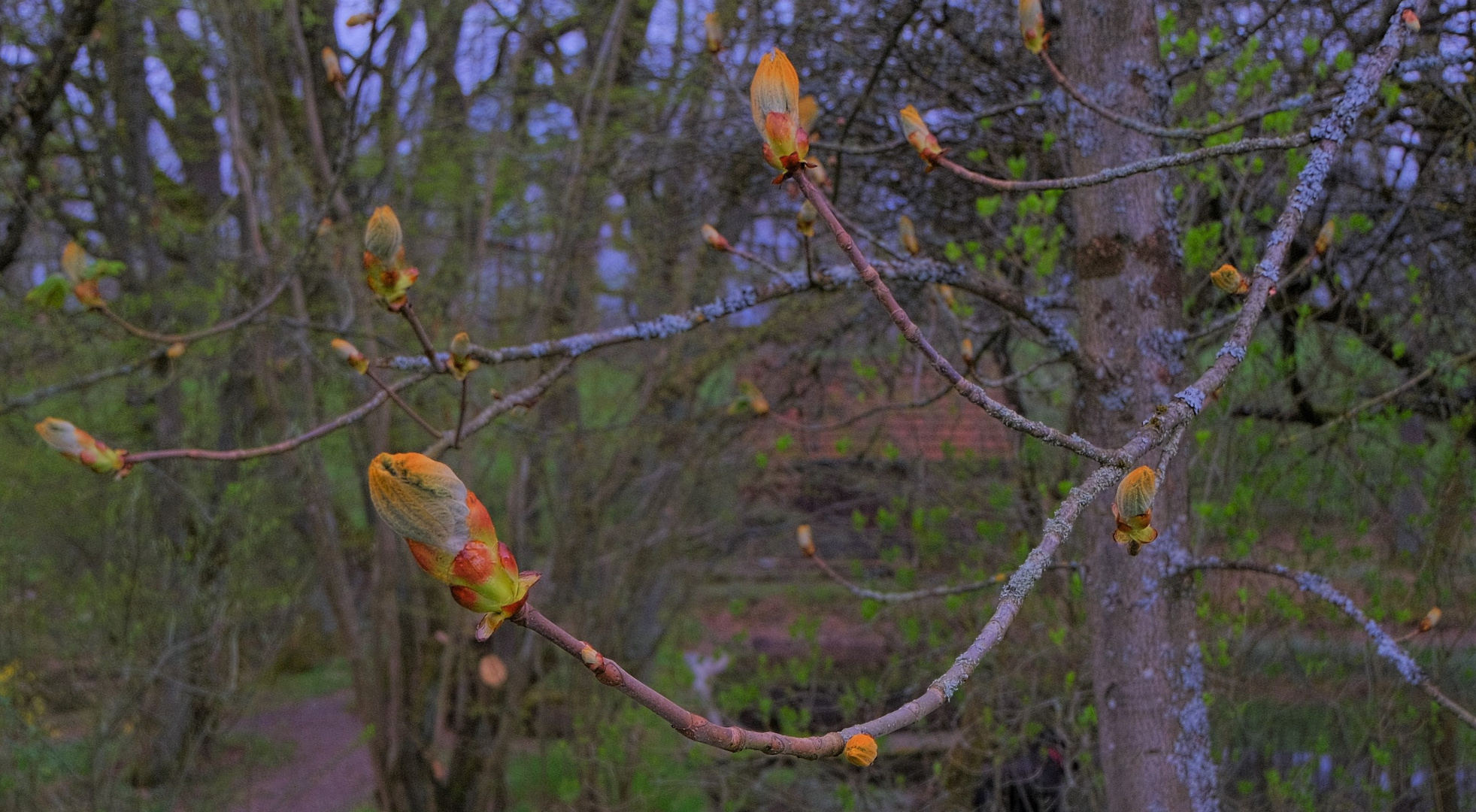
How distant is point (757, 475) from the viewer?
4.98 metres

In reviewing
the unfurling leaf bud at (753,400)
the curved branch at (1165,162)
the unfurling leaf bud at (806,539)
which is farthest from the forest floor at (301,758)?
the curved branch at (1165,162)

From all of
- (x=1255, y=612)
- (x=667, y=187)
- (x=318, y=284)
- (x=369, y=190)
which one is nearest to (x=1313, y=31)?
(x=1255, y=612)

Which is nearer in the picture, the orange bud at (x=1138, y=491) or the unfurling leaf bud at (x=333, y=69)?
the orange bud at (x=1138, y=491)

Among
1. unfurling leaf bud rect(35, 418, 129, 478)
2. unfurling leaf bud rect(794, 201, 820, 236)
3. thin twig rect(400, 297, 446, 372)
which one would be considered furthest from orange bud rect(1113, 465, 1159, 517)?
unfurling leaf bud rect(35, 418, 129, 478)

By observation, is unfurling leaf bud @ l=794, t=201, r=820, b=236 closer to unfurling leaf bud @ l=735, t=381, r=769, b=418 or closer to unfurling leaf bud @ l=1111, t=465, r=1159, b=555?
unfurling leaf bud @ l=1111, t=465, r=1159, b=555

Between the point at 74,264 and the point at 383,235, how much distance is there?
2.99 feet

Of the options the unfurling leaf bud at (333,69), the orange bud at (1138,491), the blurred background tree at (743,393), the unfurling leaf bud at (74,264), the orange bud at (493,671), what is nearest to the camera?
the orange bud at (1138,491)

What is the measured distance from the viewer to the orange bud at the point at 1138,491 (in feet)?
2.52

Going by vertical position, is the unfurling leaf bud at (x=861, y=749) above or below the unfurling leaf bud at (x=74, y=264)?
below

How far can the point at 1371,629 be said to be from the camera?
1291 mm

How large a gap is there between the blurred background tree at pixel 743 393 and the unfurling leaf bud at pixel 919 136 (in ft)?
1.24

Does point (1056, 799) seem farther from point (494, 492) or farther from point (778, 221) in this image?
point (494, 492)

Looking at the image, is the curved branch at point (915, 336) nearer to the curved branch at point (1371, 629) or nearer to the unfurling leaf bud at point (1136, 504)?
the unfurling leaf bud at point (1136, 504)

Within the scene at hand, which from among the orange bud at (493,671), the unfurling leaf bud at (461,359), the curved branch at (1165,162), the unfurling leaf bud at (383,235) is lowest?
the unfurling leaf bud at (461,359)
